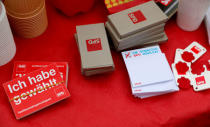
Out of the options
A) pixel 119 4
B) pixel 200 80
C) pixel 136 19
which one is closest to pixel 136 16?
pixel 136 19

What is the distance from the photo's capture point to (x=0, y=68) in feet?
3.21

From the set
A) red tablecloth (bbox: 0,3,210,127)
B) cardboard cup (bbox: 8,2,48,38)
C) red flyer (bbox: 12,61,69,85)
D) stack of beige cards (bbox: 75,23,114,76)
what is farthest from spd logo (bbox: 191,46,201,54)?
cardboard cup (bbox: 8,2,48,38)

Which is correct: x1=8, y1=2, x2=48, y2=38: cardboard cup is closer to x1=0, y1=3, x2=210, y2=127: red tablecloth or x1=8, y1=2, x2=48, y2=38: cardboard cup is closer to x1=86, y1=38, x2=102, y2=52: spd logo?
x1=0, y1=3, x2=210, y2=127: red tablecloth

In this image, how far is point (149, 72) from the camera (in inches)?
37.8

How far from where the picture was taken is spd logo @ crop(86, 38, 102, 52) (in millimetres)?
932

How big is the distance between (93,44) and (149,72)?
0.83 ft

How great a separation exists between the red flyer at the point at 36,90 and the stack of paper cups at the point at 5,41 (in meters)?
0.13

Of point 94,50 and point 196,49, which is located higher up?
point 94,50

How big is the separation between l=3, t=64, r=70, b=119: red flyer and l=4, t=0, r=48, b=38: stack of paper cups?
204mm

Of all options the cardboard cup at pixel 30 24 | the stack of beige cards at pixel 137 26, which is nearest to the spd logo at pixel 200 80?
the stack of beige cards at pixel 137 26

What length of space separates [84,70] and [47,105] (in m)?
0.19

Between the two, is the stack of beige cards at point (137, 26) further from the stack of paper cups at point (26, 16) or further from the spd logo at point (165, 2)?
the stack of paper cups at point (26, 16)

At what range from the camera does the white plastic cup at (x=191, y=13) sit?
3.23 feet

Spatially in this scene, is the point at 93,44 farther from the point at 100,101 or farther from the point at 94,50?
the point at 100,101
